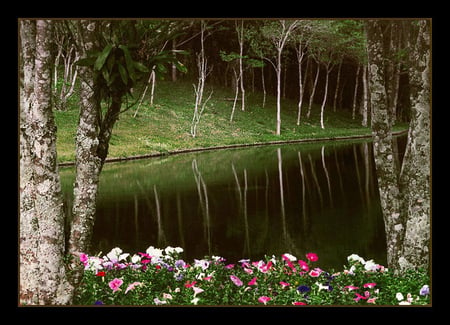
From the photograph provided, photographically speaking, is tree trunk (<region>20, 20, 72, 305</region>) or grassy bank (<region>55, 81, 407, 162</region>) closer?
tree trunk (<region>20, 20, 72, 305</region>)

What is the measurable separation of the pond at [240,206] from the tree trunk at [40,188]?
0.54 meters

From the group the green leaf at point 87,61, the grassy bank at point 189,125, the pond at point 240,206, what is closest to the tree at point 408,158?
the grassy bank at point 189,125

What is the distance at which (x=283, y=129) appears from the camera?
11.7 m

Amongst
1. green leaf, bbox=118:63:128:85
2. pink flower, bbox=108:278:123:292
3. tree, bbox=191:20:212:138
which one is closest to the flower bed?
pink flower, bbox=108:278:123:292

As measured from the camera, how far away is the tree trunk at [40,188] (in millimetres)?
3697

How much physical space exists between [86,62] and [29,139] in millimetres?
697

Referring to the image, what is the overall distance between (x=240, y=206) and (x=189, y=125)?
2.82 meters

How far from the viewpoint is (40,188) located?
374cm

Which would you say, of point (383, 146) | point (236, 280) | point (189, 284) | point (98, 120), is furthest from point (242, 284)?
point (98, 120)

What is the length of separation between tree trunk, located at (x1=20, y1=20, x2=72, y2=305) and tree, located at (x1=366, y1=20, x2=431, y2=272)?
2.51 m

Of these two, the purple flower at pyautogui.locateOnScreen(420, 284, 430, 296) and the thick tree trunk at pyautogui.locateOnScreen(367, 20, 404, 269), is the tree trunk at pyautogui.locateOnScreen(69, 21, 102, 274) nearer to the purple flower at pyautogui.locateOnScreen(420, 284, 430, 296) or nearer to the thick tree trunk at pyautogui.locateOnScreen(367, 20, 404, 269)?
the thick tree trunk at pyautogui.locateOnScreen(367, 20, 404, 269)

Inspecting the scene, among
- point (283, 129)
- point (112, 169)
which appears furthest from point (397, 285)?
point (283, 129)

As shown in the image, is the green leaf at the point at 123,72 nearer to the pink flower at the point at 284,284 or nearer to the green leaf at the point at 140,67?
the green leaf at the point at 140,67

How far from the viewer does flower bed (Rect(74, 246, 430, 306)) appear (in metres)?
4.13
